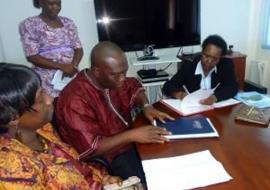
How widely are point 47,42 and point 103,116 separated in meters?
1.07

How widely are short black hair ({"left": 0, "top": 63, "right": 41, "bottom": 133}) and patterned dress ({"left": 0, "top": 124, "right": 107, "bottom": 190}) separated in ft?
0.31

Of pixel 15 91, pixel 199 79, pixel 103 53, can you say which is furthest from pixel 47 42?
pixel 15 91

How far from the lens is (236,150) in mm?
1226

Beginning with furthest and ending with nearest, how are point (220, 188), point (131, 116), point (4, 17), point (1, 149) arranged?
point (4, 17), point (131, 116), point (220, 188), point (1, 149)

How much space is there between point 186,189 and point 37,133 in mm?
654

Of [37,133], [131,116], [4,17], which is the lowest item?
[131,116]

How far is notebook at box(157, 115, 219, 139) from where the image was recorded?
4.43 ft

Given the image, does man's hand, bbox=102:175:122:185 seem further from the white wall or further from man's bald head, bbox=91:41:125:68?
the white wall

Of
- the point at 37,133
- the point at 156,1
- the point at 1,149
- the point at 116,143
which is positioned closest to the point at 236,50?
the point at 156,1

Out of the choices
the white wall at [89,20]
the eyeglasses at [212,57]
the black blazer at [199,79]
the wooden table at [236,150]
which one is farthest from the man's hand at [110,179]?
the white wall at [89,20]

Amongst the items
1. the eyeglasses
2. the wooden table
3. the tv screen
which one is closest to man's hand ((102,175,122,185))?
the wooden table

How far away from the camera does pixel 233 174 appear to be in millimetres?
1061

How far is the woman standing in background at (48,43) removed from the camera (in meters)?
2.24

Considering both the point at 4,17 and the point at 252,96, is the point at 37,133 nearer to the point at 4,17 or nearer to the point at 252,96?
the point at 252,96
